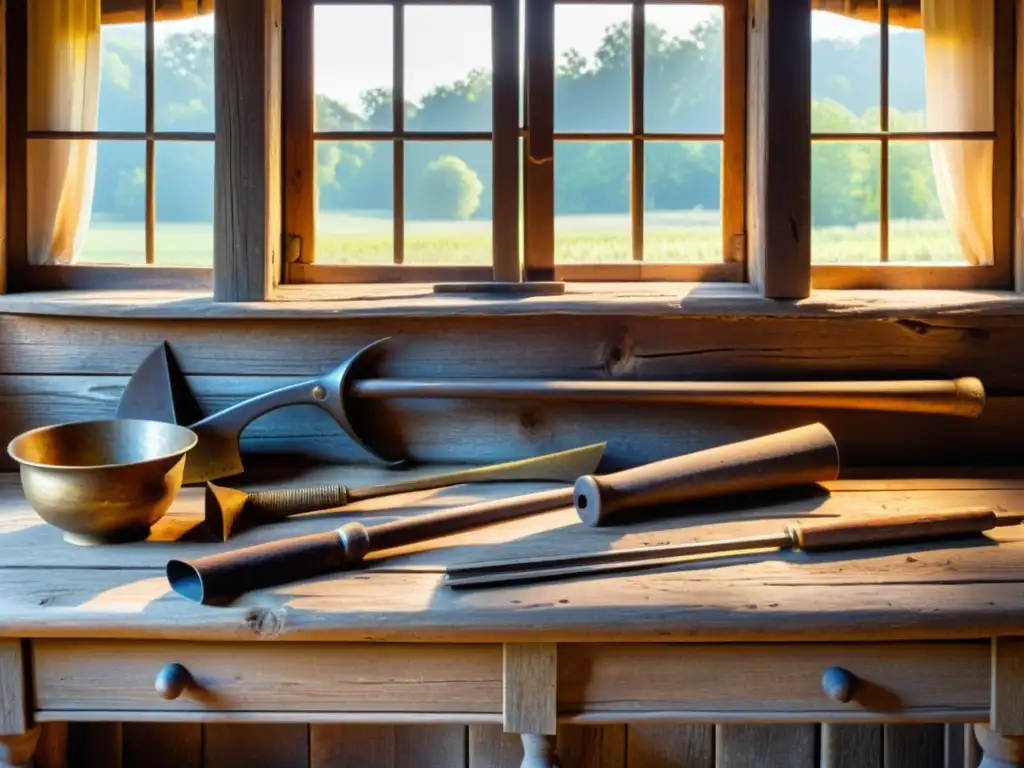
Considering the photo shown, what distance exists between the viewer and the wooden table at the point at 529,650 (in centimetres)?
122

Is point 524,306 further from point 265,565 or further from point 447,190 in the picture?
point 265,565

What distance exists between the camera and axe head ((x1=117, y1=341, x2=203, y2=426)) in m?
1.75

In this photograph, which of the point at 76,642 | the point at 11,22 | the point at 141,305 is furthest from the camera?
the point at 11,22

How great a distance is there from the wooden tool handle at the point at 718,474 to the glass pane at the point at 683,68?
26.1 inches

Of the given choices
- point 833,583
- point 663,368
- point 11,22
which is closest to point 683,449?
point 663,368

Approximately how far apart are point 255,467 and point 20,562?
0.50m

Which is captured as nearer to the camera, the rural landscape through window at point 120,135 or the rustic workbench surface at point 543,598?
the rustic workbench surface at point 543,598

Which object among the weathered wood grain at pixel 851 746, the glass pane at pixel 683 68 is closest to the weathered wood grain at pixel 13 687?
the weathered wood grain at pixel 851 746

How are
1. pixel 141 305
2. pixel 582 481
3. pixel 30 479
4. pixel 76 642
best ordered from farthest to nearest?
pixel 141 305
pixel 582 481
pixel 30 479
pixel 76 642

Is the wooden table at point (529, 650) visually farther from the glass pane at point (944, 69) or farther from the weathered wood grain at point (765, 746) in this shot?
the glass pane at point (944, 69)

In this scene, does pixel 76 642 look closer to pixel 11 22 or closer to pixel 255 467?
pixel 255 467

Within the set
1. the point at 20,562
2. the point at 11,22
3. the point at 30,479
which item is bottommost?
the point at 20,562

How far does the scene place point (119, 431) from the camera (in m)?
1.59

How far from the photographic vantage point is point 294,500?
153 cm
